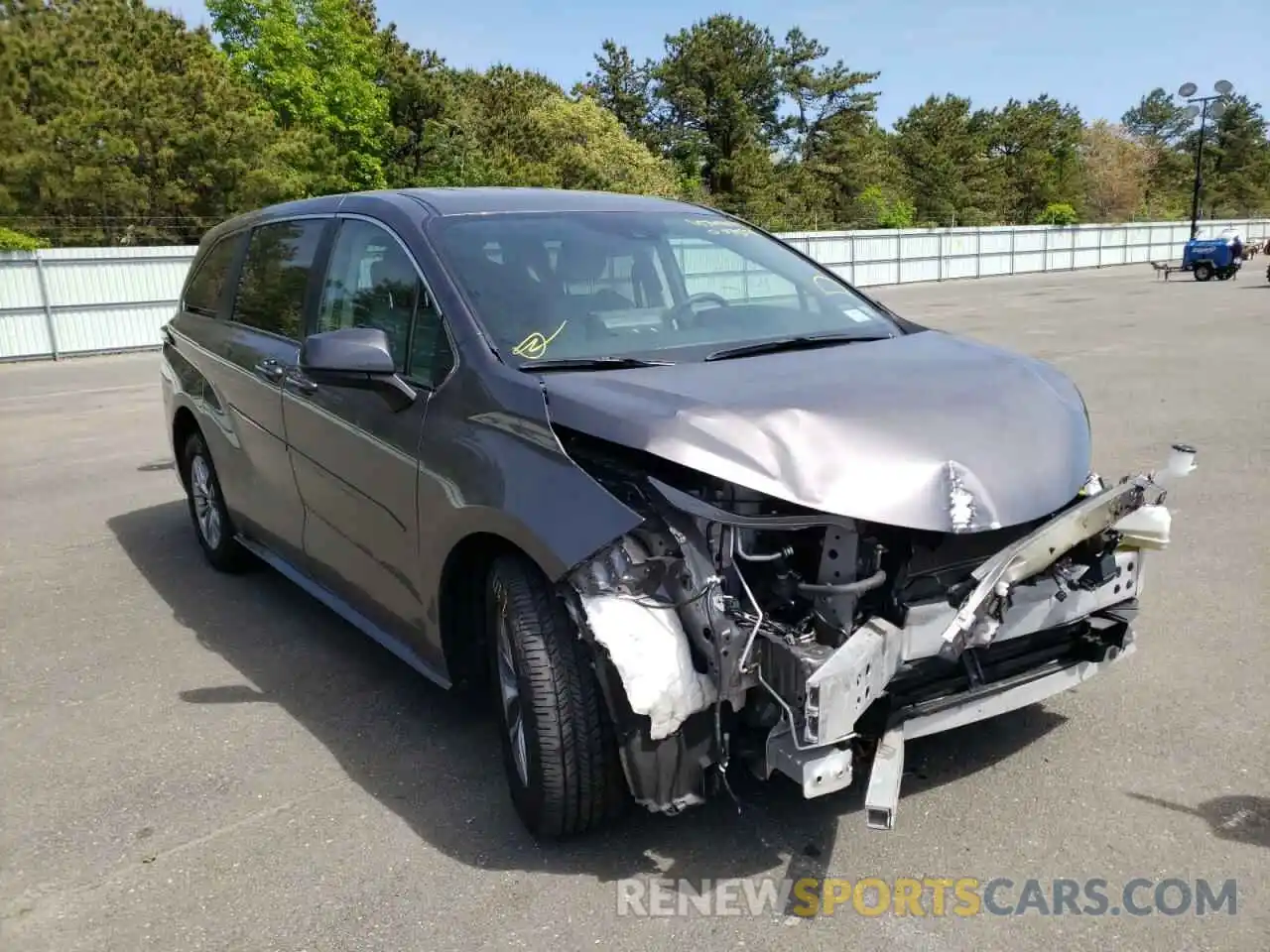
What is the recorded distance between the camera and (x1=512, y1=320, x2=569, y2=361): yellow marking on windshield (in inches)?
133

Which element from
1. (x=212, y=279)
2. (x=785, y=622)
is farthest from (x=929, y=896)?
(x=212, y=279)

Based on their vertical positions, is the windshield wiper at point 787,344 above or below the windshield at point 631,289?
below

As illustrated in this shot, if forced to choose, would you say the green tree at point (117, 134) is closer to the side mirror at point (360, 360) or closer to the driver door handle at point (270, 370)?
the driver door handle at point (270, 370)

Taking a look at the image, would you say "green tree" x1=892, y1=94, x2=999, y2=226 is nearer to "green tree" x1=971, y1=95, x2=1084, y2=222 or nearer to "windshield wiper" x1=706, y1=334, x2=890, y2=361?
"green tree" x1=971, y1=95, x2=1084, y2=222

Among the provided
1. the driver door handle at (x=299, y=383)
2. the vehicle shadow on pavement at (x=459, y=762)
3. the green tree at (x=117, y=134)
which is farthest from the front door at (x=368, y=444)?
the green tree at (x=117, y=134)

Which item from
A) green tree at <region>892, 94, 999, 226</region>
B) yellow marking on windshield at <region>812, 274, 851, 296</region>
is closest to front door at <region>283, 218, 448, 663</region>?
yellow marking on windshield at <region>812, 274, 851, 296</region>

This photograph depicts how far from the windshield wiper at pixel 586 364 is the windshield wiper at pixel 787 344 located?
9.1 inches

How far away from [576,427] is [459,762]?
1.41 meters

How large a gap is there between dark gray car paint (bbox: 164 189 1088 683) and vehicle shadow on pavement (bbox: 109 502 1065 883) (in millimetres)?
365

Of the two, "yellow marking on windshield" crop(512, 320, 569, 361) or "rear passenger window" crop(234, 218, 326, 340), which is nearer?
"yellow marking on windshield" crop(512, 320, 569, 361)

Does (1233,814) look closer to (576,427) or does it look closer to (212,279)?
(576,427)

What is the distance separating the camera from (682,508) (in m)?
2.72

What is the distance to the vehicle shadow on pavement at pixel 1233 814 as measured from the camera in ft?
10.1

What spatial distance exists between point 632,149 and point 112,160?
23.9 m
